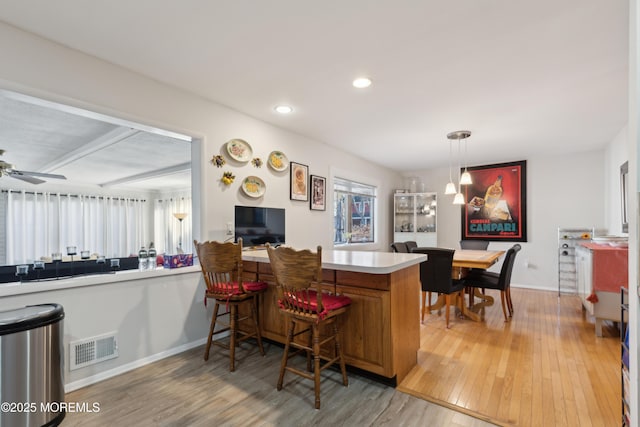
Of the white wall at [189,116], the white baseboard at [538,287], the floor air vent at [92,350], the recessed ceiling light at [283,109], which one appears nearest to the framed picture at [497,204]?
the white baseboard at [538,287]

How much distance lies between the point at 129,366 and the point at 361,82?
3.04 meters

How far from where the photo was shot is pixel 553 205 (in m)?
5.44

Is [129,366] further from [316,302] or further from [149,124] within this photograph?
[149,124]

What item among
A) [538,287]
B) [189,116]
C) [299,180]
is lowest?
[538,287]

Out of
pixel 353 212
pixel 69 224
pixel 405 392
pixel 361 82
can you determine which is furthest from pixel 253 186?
pixel 69 224

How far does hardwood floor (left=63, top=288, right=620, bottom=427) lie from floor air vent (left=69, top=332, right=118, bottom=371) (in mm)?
174

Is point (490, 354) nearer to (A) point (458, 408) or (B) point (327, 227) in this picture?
(A) point (458, 408)

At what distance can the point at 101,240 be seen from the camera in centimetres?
782

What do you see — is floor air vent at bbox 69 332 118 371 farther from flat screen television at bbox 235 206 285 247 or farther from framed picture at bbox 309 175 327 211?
framed picture at bbox 309 175 327 211

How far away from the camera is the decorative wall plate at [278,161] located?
3723 millimetres

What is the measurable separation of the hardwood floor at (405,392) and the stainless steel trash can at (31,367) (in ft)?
0.73

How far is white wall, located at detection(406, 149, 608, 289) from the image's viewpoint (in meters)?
5.12

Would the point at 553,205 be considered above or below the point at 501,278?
above

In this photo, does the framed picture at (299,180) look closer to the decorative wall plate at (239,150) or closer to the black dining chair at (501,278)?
the decorative wall plate at (239,150)
